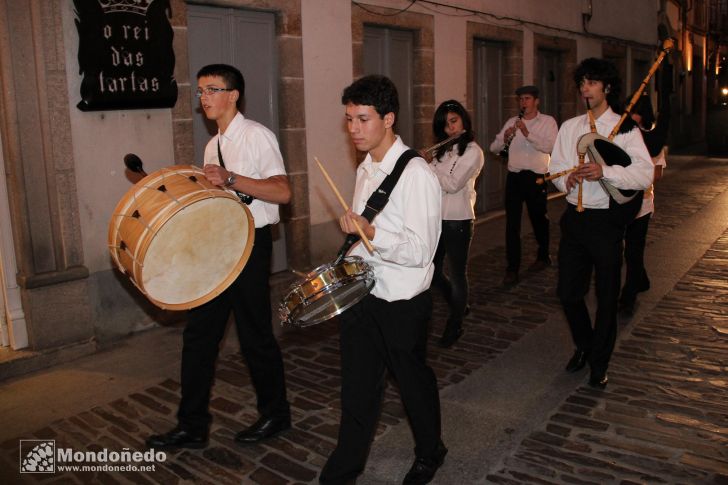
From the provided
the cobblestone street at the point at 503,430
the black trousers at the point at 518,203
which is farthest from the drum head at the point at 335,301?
the black trousers at the point at 518,203

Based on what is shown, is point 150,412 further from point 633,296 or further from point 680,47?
point 680,47

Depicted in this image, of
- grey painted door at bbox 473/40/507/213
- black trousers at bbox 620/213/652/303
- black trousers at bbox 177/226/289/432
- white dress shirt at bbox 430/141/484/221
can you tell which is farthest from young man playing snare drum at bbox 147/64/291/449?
grey painted door at bbox 473/40/507/213

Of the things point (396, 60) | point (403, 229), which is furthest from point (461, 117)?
point (396, 60)

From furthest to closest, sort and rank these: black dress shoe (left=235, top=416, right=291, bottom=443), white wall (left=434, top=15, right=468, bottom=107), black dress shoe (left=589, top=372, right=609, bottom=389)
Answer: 1. white wall (left=434, top=15, right=468, bottom=107)
2. black dress shoe (left=589, top=372, right=609, bottom=389)
3. black dress shoe (left=235, top=416, right=291, bottom=443)

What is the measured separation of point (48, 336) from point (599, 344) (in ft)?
13.7

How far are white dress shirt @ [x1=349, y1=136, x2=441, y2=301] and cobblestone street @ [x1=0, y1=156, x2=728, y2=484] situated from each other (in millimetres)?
1156

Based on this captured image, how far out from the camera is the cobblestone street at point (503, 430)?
148 inches

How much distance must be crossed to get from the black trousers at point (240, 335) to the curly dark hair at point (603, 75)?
2.33 m

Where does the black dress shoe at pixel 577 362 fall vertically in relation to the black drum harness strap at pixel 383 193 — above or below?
below

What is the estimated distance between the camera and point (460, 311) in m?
5.67

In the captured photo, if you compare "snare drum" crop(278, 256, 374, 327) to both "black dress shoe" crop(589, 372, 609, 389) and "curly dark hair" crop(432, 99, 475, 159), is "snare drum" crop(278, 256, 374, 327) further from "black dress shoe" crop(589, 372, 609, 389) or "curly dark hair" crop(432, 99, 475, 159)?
"curly dark hair" crop(432, 99, 475, 159)

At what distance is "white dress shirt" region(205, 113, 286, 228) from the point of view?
3.97 metres

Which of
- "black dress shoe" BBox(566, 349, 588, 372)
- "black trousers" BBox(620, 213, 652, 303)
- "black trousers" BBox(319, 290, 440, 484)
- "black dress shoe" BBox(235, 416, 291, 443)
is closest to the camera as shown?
"black trousers" BBox(319, 290, 440, 484)

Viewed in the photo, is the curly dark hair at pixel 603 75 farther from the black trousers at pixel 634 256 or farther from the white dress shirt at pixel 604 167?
the black trousers at pixel 634 256
